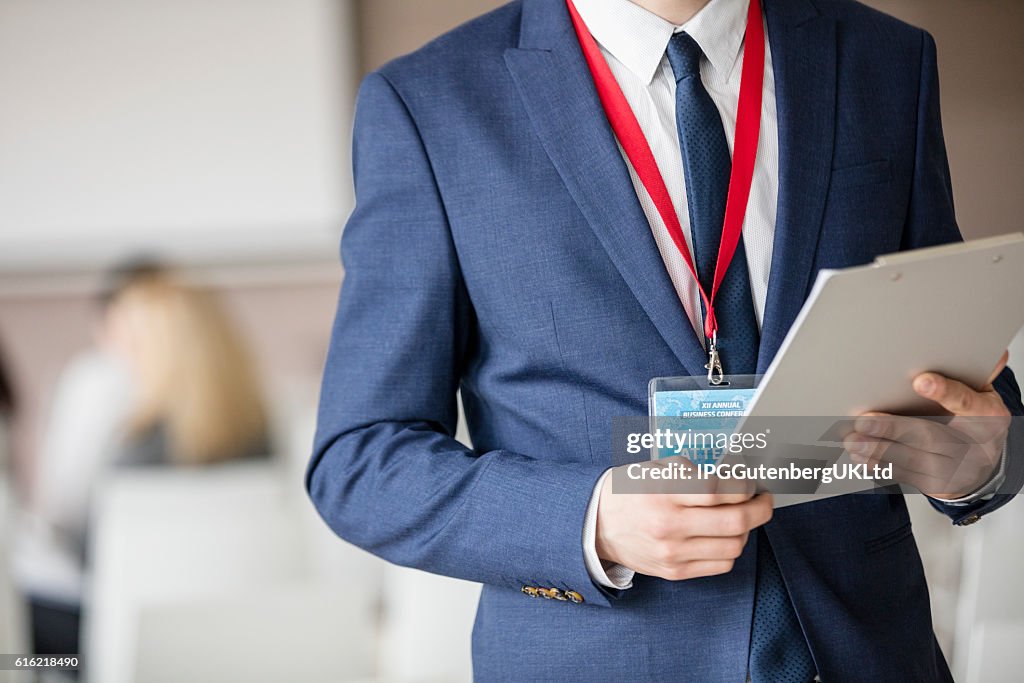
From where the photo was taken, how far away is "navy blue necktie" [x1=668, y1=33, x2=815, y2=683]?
3.15ft

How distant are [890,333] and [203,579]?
8.96ft

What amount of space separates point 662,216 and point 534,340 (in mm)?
176

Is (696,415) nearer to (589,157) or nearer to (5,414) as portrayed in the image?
(589,157)

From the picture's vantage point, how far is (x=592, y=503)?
35.1 inches

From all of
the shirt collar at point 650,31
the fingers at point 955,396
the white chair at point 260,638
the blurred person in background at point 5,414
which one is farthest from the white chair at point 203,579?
the fingers at point 955,396

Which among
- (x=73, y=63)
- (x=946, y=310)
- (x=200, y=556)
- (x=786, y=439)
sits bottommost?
(x=200, y=556)

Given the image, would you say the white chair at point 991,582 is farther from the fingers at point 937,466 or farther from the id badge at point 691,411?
the id badge at point 691,411

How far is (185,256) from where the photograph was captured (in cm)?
456

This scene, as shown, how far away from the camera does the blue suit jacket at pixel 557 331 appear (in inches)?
37.6

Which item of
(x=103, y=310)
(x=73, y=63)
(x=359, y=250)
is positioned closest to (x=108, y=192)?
(x=73, y=63)

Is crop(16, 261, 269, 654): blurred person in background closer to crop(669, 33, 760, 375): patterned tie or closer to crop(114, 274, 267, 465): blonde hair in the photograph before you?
crop(114, 274, 267, 465): blonde hair

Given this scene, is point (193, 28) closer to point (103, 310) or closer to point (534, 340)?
point (103, 310)

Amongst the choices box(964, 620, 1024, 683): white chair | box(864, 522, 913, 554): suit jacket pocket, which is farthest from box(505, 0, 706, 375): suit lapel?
box(964, 620, 1024, 683): white chair

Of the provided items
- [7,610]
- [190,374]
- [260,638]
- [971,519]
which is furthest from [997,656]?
[190,374]
